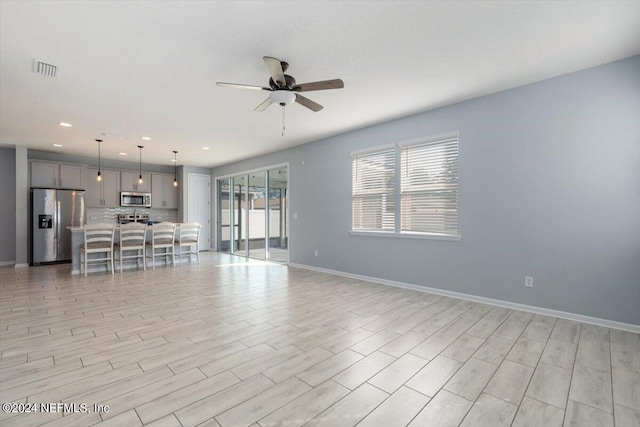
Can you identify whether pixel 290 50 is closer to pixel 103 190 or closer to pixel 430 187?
pixel 430 187

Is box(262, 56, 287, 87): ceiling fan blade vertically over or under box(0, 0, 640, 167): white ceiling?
under

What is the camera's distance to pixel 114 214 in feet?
27.7

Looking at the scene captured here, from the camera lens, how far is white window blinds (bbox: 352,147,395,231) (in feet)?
16.0

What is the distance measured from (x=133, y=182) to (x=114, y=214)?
1.05m

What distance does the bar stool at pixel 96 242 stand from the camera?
18.3 ft

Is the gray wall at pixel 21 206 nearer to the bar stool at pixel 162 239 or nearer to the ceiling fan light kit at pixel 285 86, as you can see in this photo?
the bar stool at pixel 162 239

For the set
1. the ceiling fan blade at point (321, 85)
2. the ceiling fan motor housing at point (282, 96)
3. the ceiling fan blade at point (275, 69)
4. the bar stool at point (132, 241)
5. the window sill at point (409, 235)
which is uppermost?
the ceiling fan blade at point (275, 69)

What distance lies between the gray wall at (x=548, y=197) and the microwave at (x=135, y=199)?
749 centimetres

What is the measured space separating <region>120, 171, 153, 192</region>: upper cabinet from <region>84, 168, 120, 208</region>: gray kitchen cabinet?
12 centimetres

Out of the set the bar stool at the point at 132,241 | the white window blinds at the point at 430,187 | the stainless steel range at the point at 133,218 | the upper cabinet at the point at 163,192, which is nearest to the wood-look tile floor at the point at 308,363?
the white window blinds at the point at 430,187

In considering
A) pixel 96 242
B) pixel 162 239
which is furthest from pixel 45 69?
pixel 162 239

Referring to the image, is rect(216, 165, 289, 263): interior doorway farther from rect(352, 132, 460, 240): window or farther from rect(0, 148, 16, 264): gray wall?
rect(0, 148, 16, 264): gray wall

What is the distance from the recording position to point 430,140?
4363 millimetres

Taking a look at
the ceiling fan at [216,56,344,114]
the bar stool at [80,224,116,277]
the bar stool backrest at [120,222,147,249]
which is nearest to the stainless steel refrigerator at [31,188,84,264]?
the bar stool at [80,224,116,277]
